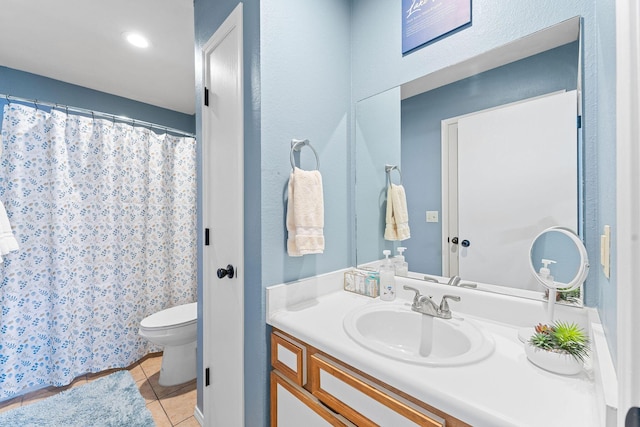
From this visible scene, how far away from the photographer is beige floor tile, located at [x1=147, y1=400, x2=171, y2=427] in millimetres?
1599

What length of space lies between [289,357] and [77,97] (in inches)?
118

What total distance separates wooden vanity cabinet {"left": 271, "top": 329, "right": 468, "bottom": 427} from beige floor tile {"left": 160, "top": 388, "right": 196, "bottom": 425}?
95cm

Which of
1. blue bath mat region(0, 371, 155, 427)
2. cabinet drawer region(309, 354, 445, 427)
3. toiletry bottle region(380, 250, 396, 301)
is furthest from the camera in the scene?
blue bath mat region(0, 371, 155, 427)

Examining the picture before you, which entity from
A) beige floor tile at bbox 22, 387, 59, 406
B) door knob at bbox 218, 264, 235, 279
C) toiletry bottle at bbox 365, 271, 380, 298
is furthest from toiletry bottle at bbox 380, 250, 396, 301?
beige floor tile at bbox 22, 387, 59, 406

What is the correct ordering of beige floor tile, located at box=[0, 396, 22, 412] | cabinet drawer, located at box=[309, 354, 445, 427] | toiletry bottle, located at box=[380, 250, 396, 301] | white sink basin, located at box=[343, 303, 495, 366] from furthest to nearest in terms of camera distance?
beige floor tile, located at box=[0, 396, 22, 412] → toiletry bottle, located at box=[380, 250, 396, 301] → white sink basin, located at box=[343, 303, 495, 366] → cabinet drawer, located at box=[309, 354, 445, 427]

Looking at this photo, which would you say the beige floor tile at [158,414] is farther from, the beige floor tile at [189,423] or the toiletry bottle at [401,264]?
the toiletry bottle at [401,264]

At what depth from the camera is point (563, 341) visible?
701 mm

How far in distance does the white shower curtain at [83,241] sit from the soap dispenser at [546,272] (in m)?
2.66

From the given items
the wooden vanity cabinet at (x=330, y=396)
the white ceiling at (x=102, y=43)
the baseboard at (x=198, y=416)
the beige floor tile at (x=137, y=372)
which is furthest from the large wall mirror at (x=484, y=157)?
the beige floor tile at (x=137, y=372)

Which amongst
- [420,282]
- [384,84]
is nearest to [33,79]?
[384,84]

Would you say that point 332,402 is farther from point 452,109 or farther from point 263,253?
point 452,109

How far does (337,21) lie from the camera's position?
140 centimetres

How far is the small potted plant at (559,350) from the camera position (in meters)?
0.67

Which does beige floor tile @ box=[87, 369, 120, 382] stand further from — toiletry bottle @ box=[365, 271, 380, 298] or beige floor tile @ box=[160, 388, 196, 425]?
toiletry bottle @ box=[365, 271, 380, 298]
